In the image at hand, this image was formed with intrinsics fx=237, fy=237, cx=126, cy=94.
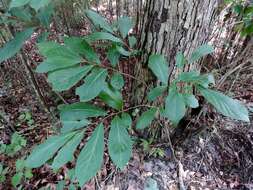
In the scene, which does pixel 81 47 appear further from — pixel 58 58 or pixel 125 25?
pixel 125 25

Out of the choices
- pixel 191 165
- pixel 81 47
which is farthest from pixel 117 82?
pixel 191 165


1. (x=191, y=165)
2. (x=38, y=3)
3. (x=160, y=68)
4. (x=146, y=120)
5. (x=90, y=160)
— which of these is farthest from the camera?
(x=191, y=165)

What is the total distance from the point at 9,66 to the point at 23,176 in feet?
2.93

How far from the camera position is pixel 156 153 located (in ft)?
4.38

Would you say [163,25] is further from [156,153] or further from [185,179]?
[185,179]

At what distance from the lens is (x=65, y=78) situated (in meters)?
0.73

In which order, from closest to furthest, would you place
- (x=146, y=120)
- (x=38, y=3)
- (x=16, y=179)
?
(x=38, y=3), (x=146, y=120), (x=16, y=179)

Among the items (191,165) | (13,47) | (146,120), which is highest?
(13,47)

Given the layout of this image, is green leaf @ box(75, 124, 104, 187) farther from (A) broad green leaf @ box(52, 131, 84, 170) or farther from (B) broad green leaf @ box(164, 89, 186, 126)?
(B) broad green leaf @ box(164, 89, 186, 126)

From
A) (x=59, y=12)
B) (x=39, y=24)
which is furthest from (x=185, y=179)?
(x=59, y=12)

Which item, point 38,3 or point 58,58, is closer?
point 38,3

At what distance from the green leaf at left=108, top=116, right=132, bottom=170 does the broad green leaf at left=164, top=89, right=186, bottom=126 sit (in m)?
0.17

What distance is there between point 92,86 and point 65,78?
86 millimetres

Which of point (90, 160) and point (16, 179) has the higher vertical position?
point (90, 160)
